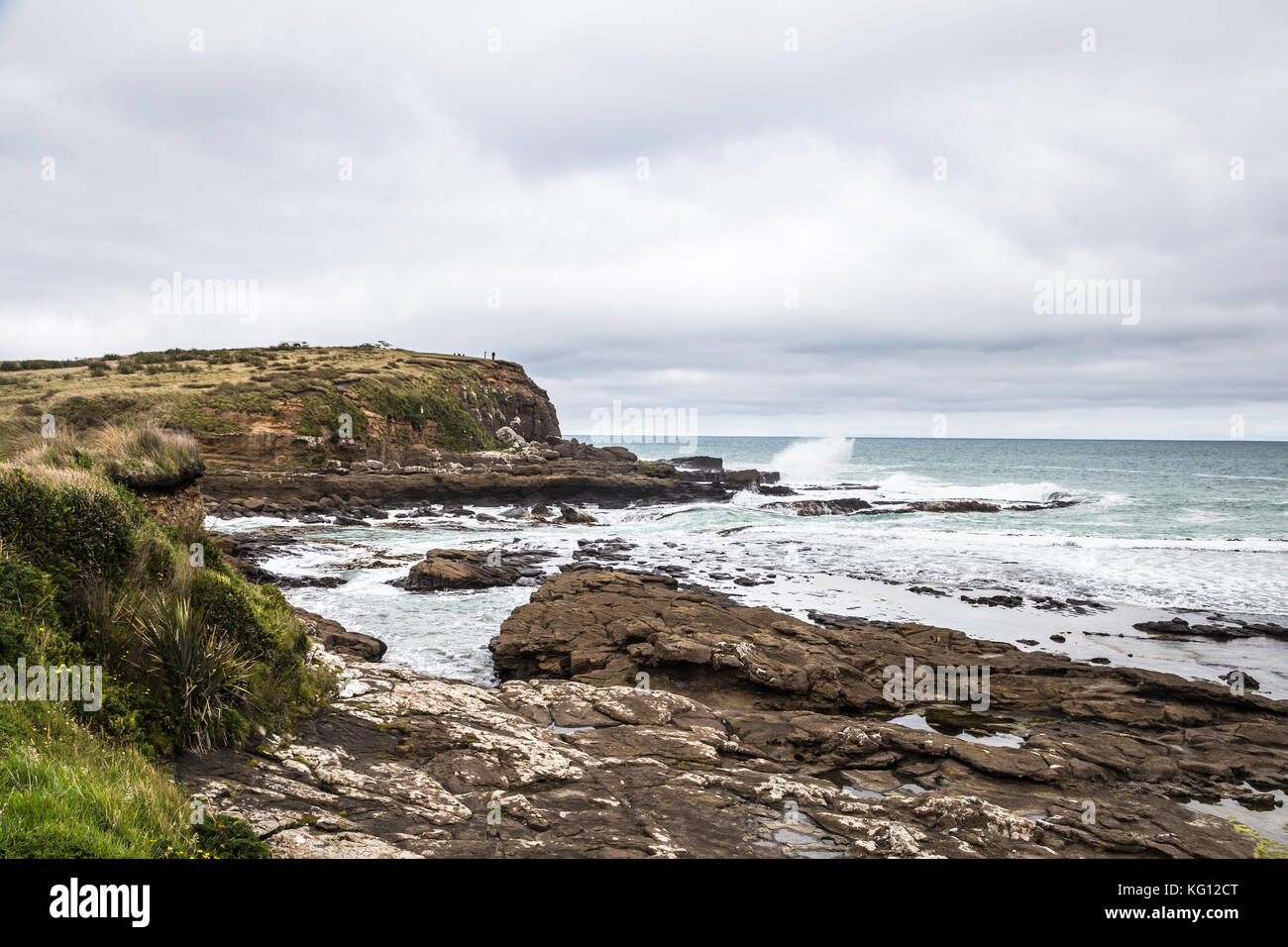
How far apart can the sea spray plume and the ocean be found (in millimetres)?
32159

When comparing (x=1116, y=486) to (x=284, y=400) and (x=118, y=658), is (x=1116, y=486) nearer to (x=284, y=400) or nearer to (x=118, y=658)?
(x=284, y=400)

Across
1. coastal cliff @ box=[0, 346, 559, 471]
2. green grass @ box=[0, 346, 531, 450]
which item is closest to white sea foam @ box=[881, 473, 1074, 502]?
coastal cliff @ box=[0, 346, 559, 471]

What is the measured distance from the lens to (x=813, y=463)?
103500 millimetres

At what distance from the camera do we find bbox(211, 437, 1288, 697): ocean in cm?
1688

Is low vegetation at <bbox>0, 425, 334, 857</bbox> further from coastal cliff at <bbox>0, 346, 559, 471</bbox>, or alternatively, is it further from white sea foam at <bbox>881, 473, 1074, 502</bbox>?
white sea foam at <bbox>881, 473, 1074, 502</bbox>

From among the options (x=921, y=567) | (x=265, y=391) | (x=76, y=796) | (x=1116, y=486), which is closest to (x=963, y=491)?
(x=1116, y=486)

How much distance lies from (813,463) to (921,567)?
78.6 meters

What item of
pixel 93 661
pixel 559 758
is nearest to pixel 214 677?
pixel 93 661

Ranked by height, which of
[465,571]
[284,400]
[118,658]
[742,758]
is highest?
[284,400]

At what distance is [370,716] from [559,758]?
2.33 metres

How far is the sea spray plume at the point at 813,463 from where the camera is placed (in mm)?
84125

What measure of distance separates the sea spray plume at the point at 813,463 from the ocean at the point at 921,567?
1266 inches

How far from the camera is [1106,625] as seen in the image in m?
18.6

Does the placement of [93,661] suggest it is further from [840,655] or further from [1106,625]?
[1106,625]
